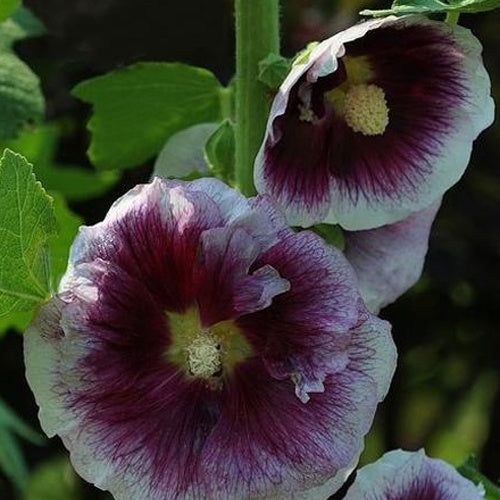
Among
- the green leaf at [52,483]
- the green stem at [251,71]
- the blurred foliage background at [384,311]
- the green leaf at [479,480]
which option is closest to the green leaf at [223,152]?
the green stem at [251,71]

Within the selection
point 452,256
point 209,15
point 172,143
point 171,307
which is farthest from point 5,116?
point 452,256

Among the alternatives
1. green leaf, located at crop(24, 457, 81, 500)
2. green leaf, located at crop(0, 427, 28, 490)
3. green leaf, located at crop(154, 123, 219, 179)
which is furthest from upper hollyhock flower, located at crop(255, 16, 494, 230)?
green leaf, located at crop(24, 457, 81, 500)

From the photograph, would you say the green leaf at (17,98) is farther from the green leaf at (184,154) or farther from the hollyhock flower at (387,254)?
the hollyhock flower at (387,254)

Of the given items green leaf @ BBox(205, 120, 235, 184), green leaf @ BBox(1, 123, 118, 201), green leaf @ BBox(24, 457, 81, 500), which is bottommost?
green leaf @ BBox(24, 457, 81, 500)

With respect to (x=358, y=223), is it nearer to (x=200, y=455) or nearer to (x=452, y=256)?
(x=200, y=455)

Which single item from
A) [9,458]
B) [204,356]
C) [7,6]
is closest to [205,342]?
[204,356]

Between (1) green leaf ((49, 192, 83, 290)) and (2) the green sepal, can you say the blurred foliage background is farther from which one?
(2) the green sepal
